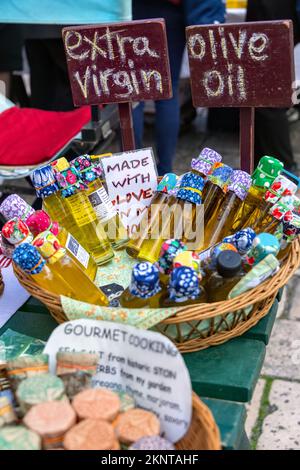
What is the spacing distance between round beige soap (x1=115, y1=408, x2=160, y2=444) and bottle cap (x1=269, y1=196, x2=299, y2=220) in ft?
1.69

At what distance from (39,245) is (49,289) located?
0.11 m

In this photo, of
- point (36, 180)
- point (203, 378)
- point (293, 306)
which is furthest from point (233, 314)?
point (293, 306)

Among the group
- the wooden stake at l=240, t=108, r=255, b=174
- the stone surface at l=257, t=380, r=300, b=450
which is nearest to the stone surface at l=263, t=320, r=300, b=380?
the stone surface at l=257, t=380, r=300, b=450

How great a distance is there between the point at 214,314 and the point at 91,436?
0.30 metres

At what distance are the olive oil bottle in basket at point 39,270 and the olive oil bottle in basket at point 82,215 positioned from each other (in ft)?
0.69

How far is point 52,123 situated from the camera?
2.62 meters

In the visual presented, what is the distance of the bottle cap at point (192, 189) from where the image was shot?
4.19 feet

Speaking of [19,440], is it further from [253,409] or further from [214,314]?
[253,409]

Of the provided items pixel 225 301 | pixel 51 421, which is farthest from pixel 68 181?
pixel 51 421

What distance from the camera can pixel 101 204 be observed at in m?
1.40

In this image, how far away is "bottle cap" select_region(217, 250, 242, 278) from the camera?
1049mm

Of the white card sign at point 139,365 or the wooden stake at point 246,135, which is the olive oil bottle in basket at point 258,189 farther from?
the white card sign at point 139,365

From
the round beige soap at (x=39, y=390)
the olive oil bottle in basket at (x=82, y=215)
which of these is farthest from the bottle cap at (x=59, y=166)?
the round beige soap at (x=39, y=390)

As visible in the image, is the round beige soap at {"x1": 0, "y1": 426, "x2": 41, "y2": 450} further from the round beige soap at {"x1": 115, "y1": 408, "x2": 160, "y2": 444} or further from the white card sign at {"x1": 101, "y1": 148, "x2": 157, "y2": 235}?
the white card sign at {"x1": 101, "y1": 148, "x2": 157, "y2": 235}
